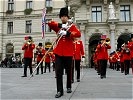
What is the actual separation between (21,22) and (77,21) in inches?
578

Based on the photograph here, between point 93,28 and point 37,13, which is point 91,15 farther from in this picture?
point 37,13

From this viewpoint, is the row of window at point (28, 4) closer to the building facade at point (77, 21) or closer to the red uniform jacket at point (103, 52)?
the building facade at point (77, 21)

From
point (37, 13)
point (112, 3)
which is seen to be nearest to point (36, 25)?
point (37, 13)

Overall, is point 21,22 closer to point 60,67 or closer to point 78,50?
point 78,50

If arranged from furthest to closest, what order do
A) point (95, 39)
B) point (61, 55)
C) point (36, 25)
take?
point (36, 25)
point (95, 39)
point (61, 55)

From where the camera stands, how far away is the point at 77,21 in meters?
35.7

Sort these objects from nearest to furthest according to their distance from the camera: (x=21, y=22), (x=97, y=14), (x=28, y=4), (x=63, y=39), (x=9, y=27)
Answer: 1. (x=63, y=39)
2. (x=97, y=14)
3. (x=21, y=22)
4. (x=28, y=4)
5. (x=9, y=27)

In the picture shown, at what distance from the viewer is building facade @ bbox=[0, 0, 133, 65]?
35.6 metres

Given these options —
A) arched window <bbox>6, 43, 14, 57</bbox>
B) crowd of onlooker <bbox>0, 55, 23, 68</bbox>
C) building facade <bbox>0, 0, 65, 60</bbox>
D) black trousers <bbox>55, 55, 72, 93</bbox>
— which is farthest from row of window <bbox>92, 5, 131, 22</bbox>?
black trousers <bbox>55, 55, 72, 93</bbox>

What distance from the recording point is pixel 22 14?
4800cm

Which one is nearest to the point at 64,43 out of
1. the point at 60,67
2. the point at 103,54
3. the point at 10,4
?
the point at 60,67

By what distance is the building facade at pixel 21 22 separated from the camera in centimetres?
4700

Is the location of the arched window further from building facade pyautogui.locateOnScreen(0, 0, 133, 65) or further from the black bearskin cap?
the black bearskin cap

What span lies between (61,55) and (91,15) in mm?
28962
